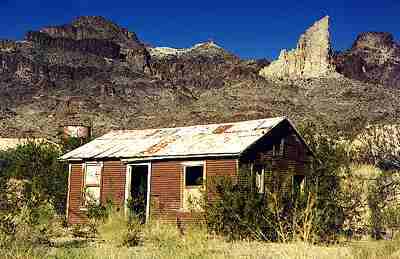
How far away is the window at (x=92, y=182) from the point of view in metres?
21.5

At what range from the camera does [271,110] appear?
73.9 m

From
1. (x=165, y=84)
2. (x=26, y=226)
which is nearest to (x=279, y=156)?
(x=26, y=226)

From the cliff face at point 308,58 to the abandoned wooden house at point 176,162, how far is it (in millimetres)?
84708

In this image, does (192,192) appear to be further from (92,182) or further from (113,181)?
(92,182)

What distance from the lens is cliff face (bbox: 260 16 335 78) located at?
108500mm

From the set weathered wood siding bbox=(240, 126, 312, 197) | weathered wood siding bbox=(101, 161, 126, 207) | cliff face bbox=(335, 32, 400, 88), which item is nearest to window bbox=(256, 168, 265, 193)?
weathered wood siding bbox=(240, 126, 312, 197)

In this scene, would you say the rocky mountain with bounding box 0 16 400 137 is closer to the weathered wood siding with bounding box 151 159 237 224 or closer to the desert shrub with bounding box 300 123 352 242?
the desert shrub with bounding box 300 123 352 242

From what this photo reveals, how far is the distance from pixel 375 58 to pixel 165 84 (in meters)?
83.5

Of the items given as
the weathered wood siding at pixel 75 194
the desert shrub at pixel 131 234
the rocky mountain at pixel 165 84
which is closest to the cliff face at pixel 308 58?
the rocky mountain at pixel 165 84

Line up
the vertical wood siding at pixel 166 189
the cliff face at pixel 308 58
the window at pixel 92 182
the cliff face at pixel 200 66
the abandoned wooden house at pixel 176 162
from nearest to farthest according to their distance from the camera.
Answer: the abandoned wooden house at pixel 176 162, the vertical wood siding at pixel 166 189, the window at pixel 92 182, the cliff face at pixel 308 58, the cliff face at pixel 200 66

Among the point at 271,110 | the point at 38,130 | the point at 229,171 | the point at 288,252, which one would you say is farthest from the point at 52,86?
the point at 288,252

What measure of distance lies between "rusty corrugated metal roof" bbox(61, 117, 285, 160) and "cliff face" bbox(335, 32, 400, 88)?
4972 inches

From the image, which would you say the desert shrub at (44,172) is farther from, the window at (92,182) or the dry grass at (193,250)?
the dry grass at (193,250)

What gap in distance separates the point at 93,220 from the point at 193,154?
13.9 feet
